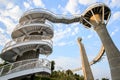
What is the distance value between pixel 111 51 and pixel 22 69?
13.2m

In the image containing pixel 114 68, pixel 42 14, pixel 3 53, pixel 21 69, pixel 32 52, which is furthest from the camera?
pixel 42 14

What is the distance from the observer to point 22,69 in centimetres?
1344

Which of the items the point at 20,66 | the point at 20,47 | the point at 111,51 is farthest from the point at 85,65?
the point at 20,66

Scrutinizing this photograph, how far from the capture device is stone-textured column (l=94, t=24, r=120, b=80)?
2027 cm

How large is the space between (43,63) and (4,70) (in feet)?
11.3

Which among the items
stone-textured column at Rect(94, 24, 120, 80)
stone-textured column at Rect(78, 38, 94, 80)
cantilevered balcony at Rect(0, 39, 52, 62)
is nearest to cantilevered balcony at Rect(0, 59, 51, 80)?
cantilevered balcony at Rect(0, 39, 52, 62)

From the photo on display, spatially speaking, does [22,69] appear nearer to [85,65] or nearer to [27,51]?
[27,51]

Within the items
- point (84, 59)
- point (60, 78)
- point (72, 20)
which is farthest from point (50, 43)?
point (60, 78)

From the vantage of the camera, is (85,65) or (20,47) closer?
(20,47)

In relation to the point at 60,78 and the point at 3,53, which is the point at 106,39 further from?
the point at 60,78

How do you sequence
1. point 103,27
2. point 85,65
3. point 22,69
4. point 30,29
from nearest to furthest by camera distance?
point 22,69, point 30,29, point 103,27, point 85,65

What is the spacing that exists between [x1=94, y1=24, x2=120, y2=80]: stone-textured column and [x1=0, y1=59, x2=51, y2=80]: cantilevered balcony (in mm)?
9855

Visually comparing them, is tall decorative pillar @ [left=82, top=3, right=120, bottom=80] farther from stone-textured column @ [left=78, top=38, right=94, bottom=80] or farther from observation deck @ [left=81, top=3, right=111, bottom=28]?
stone-textured column @ [left=78, top=38, right=94, bottom=80]

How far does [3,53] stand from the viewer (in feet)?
54.3
